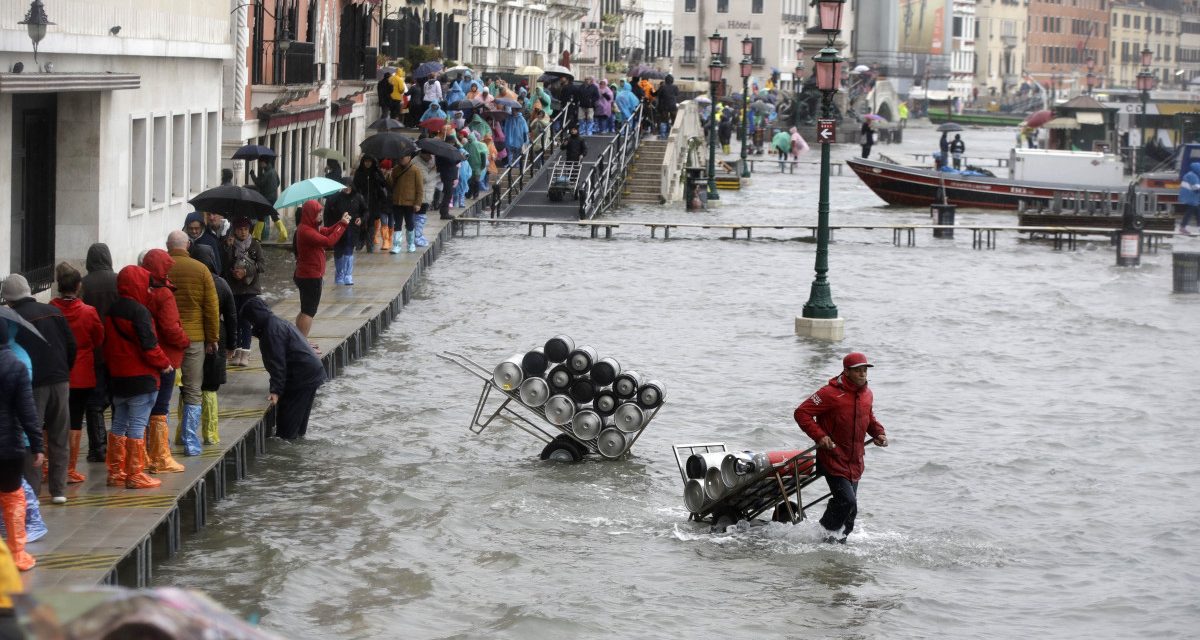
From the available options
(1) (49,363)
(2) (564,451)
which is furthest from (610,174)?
(1) (49,363)

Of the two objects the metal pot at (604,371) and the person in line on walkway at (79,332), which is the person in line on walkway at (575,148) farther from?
the person in line on walkway at (79,332)

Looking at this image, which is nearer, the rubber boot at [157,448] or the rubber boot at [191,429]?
the rubber boot at [157,448]

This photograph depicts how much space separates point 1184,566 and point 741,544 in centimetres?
322

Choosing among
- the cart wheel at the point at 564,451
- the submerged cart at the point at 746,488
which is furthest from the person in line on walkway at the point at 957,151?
the submerged cart at the point at 746,488

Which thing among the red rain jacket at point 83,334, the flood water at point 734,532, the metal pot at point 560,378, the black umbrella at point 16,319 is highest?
the black umbrella at point 16,319

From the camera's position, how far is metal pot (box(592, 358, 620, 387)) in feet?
53.8

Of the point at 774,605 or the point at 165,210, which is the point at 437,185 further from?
the point at 774,605

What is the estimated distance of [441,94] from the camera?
146 ft

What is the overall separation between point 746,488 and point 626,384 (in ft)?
8.95

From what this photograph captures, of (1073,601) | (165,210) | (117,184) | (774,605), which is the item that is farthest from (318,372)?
(165,210)

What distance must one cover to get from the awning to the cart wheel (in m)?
5.77

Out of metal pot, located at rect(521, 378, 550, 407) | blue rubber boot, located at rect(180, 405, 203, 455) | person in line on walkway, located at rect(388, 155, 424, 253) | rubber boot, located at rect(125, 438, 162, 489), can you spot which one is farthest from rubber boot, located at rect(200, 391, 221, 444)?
A: person in line on walkway, located at rect(388, 155, 424, 253)

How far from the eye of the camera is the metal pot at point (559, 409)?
16.6 meters

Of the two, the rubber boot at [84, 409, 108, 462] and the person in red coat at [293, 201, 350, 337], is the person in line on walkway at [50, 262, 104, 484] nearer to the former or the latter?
the rubber boot at [84, 409, 108, 462]
